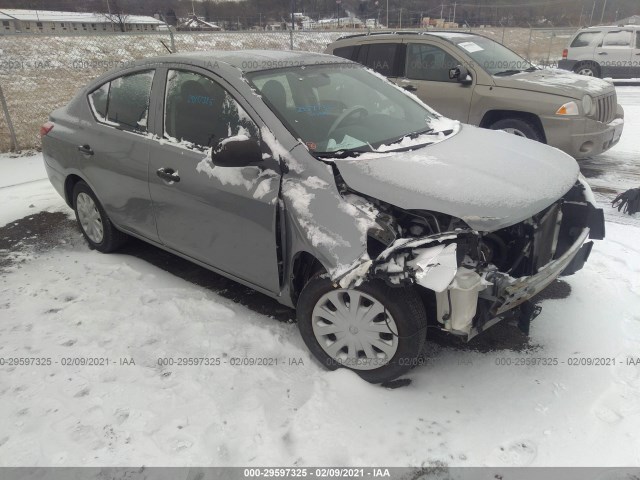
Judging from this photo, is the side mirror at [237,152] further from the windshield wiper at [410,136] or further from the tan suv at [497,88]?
the tan suv at [497,88]

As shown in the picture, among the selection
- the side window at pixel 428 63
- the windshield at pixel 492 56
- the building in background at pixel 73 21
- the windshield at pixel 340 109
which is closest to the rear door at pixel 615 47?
the windshield at pixel 492 56

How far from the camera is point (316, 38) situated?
19.8m

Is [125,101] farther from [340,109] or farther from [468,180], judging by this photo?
[468,180]

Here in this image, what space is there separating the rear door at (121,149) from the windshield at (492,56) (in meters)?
4.69

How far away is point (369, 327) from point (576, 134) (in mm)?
4620

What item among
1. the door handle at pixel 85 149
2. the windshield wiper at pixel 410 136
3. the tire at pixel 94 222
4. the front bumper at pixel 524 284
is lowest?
the tire at pixel 94 222

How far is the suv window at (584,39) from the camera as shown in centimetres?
1355

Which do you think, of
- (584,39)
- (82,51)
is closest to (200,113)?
(584,39)

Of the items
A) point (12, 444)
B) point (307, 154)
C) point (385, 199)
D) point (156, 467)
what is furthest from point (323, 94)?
point (12, 444)

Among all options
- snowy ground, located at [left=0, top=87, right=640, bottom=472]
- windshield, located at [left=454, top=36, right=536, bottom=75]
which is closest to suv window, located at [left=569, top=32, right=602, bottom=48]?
windshield, located at [left=454, top=36, right=536, bottom=75]

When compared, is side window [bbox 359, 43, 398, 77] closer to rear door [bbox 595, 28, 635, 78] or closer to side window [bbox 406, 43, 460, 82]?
side window [bbox 406, 43, 460, 82]

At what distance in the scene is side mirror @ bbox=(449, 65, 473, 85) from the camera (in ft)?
20.0

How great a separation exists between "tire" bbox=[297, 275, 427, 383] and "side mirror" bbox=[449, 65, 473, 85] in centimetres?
462

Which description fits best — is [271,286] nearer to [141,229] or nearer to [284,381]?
[284,381]
